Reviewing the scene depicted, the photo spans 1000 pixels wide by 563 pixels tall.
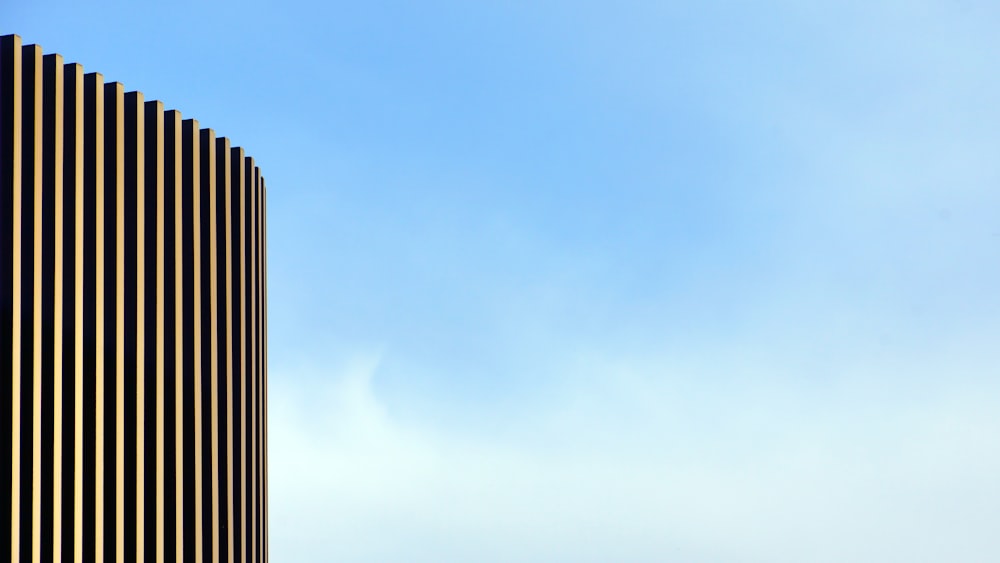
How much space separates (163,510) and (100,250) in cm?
670

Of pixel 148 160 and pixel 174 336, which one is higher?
pixel 148 160

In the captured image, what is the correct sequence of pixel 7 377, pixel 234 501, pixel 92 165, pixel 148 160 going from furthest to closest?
pixel 234 501, pixel 148 160, pixel 92 165, pixel 7 377

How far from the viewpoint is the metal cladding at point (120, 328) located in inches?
852

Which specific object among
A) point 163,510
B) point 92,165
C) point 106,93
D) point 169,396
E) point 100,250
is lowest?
point 163,510

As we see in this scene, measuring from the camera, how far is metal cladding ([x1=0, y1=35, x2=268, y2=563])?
21641 mm

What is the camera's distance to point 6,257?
21.4 metres

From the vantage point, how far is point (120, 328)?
81.3 feet

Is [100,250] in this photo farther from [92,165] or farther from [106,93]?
[106,93]

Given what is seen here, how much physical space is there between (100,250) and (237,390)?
806cm

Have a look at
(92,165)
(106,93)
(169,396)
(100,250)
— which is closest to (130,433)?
(169,396)

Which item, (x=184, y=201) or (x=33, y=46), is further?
(x=184, y=201)

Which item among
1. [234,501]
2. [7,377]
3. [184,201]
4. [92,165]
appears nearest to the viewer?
[7,377]

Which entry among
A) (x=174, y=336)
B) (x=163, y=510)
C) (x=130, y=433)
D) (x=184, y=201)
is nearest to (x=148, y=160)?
(x=184, y=201)

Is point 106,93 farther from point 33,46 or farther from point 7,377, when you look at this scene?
point 7,377
